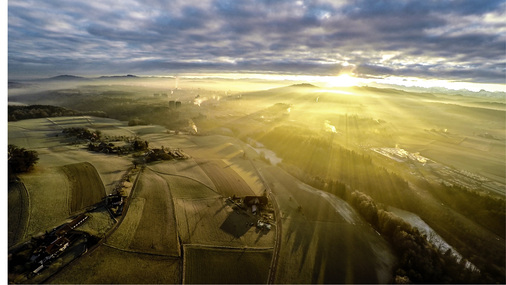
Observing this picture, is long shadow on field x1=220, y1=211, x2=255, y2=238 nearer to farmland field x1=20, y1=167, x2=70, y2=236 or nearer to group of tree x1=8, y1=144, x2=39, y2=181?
farmland field x1=20, y1=167, x2=70, y2=236

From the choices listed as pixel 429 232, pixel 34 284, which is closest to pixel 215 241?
pixel 34 284

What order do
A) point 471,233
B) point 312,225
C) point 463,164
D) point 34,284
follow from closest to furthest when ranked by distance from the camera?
point 34,284 → point 312,225 → point 471,233 → point 463,164

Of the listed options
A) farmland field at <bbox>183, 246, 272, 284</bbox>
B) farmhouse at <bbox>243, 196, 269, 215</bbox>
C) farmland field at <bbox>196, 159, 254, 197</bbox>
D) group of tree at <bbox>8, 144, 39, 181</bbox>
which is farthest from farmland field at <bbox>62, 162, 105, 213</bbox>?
farmhouse at <bbox>243, 196, 269, 215</bbox>

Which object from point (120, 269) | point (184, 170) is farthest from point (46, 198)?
point (184, 170)

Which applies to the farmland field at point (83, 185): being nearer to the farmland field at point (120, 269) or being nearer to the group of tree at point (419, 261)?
the farmland field at point (120, 269)

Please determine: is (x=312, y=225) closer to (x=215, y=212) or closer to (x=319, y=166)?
(x=215, y=212)

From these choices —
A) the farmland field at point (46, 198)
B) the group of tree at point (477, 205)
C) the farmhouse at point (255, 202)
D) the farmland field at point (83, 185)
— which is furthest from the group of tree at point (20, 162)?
the group of tree at point (477, 205)

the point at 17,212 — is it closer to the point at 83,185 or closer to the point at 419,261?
the point at 83,185
